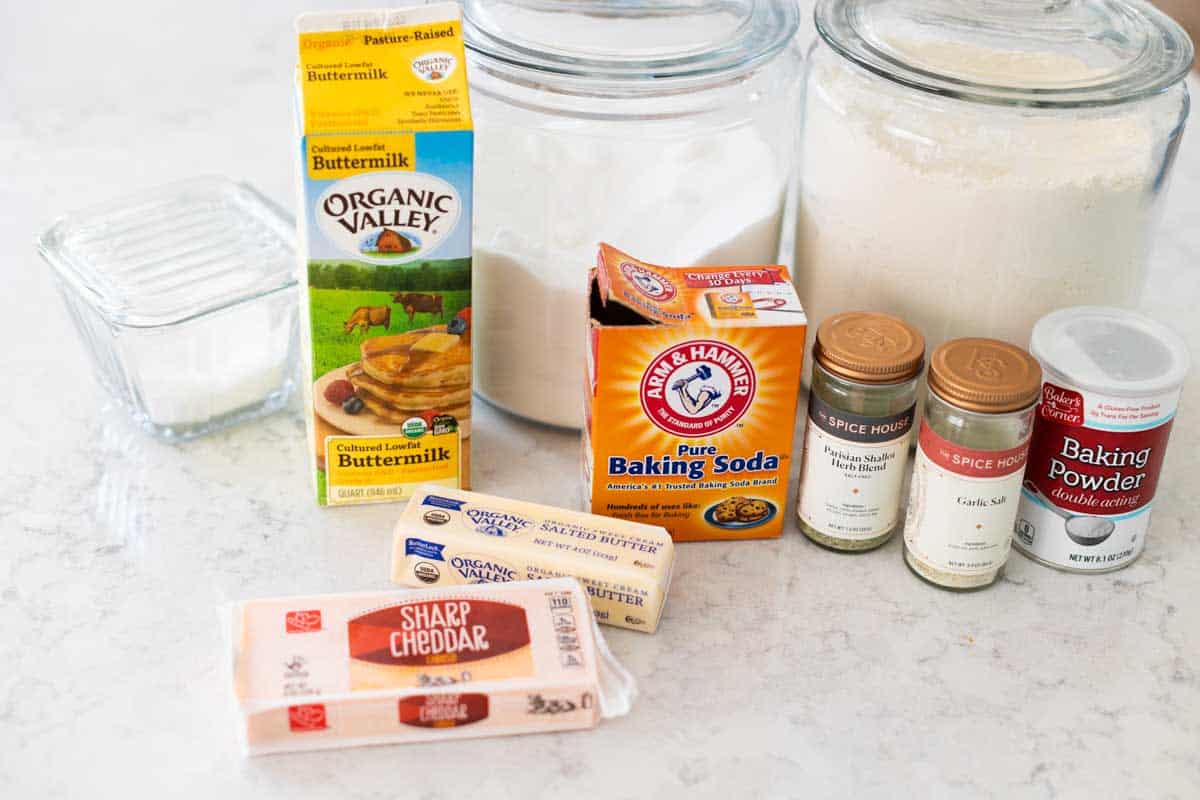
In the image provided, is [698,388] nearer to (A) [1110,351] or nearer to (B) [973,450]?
(B) [973,450]

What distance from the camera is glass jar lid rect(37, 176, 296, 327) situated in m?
1.17

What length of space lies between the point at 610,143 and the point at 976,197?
0.90 ft

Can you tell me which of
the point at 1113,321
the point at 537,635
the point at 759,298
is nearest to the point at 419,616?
the point at 537,635

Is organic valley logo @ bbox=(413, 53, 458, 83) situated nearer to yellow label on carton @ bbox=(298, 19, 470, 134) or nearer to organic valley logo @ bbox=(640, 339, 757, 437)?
yellow label on carton @ bbox=(298, 19, 470, 134)

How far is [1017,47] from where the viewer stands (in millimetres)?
1117

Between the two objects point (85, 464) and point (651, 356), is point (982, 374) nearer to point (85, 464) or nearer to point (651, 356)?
point (651, 356)

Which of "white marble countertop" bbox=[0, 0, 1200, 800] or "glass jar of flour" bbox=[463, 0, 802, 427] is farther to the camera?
"glass jar of flour" bbox=[463, 0, 802, 427]

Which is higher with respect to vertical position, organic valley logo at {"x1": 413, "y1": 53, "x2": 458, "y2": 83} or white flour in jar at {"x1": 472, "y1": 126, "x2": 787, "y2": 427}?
organic valley logo at {"x1": 413, "y1": 53, "x2": 458, "y2": 83}

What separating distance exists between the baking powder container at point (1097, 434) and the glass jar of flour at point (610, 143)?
0.87 ft

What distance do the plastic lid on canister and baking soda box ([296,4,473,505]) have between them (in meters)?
0.43

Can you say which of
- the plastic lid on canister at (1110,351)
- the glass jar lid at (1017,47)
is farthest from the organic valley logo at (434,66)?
the plastic lid on canister at (1110,351)

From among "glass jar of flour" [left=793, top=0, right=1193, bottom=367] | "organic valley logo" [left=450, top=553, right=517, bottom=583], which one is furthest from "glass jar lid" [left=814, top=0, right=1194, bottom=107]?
"organic valley logo" [left=450, top=553, right=517, bottom=583]

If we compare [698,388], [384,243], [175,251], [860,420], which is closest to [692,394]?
[698,388]

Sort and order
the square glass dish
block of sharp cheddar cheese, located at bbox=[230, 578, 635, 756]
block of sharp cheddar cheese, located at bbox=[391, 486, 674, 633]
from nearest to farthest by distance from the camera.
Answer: block of sharp cheddar cheese, located at bbox=[230, 578, 635, 756] < block of sharp cheddar cheese, located at bbox=[391, 486, 674, 633] < the square glass dish
